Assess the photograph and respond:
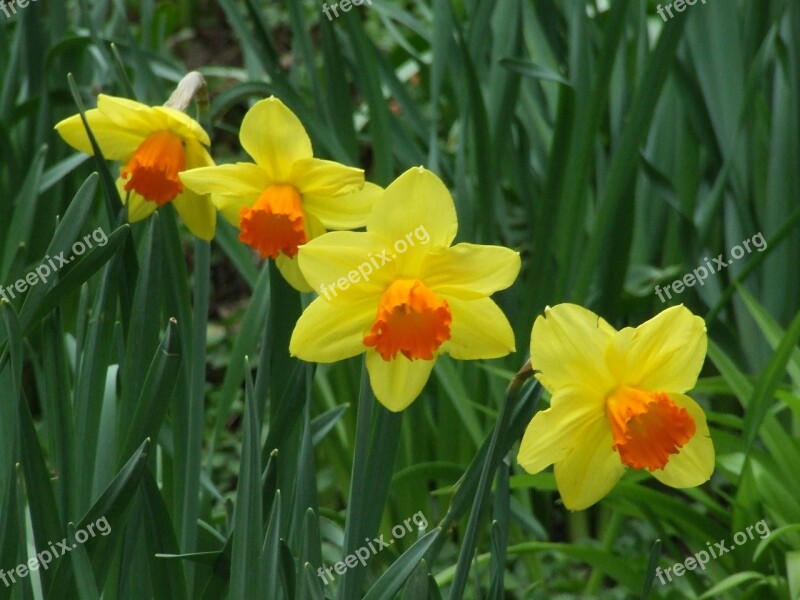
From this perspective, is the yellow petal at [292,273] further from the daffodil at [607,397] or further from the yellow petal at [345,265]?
the daffodil at [607,397]

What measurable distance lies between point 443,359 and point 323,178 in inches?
36.2

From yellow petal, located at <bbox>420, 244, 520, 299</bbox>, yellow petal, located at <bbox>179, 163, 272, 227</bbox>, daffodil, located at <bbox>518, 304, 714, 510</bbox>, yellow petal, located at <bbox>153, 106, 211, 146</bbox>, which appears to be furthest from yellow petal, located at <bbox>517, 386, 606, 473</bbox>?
yellow petal, located at <bbox>153, 106, 211, 146</bbox>

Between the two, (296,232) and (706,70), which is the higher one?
(296,232)

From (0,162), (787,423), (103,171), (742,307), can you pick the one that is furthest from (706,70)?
(0,162)

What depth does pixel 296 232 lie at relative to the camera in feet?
3.64

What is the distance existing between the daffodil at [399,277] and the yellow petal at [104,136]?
385 millimetres

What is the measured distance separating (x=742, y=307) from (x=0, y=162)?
1779 millimetres

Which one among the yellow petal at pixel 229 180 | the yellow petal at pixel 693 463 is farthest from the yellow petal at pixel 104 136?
the yellow petal at pixel 693 463

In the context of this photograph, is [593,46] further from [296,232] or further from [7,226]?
[296,232]

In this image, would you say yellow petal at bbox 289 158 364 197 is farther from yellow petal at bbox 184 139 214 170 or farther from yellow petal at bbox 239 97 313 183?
yellow petal at bbox 184 139 214 170

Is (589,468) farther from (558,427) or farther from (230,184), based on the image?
(230,184)

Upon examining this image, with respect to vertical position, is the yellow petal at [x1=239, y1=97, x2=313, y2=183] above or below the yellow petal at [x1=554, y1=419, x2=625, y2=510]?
above

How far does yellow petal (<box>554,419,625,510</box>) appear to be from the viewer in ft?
3.36

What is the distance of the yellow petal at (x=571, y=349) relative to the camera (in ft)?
3.19
